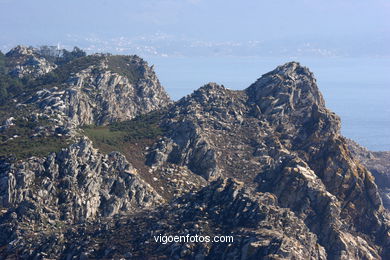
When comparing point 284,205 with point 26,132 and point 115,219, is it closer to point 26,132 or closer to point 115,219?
point 115,219

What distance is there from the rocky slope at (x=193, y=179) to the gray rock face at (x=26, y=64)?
17.9 meters

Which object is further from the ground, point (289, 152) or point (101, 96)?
point (101, 96)

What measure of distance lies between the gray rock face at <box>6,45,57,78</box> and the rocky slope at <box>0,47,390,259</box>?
17870mm

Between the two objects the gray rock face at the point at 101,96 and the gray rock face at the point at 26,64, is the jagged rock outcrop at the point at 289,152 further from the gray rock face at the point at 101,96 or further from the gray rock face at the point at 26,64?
the gray rock face at the point at 26,64

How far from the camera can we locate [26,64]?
147 meters

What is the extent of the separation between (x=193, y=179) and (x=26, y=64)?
239ft

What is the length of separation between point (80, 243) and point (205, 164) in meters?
32.3

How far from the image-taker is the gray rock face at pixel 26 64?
5541 inches

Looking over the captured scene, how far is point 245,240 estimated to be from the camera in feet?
200

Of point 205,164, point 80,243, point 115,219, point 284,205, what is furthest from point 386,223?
point 80,243

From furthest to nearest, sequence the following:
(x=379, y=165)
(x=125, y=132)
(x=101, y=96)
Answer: (x=379, y=165) < (x=101, y=96) < (x=125, y=132)

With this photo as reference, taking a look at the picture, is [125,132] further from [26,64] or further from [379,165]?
[379,165]

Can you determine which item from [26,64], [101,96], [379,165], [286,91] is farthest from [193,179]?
[26,64]

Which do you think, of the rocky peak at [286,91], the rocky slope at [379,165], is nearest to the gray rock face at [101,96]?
the rocky peak at [286,91]
